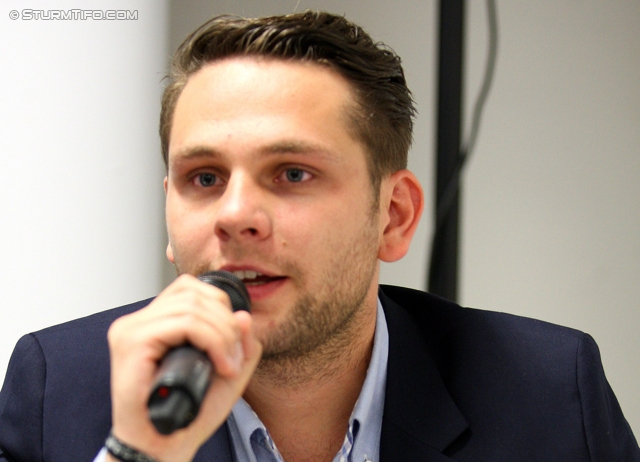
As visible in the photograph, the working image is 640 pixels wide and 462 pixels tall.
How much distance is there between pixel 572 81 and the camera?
1641 mm

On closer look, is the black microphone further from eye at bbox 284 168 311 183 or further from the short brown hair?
the short brown hair

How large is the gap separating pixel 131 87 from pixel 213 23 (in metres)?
0.33

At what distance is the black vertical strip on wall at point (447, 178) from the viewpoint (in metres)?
1.56

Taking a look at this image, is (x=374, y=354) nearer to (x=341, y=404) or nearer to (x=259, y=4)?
(x=341, y=404)

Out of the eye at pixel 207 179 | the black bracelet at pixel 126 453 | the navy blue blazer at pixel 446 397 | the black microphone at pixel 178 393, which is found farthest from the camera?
the navy blue blazer at pixel 446 397

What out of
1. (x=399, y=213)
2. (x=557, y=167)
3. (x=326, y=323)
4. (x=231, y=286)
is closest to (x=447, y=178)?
(x=557, y=167)

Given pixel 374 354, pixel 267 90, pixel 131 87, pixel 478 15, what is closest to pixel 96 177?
pixel 131 87

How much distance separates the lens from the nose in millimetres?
877

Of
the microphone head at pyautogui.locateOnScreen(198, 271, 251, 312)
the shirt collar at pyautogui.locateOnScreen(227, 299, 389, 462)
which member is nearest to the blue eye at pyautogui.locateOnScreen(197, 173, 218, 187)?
the microphone head at pyautogui.locateOnScreen(198, 271, 251, 312)

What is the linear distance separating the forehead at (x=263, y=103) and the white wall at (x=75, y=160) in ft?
1.20
